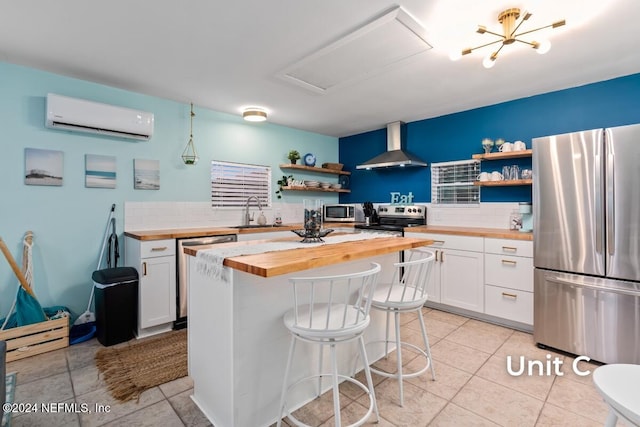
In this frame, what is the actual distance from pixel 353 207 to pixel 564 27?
3376 millimetres

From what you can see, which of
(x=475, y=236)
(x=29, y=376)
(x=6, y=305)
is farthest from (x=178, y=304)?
(x=475, y=236)

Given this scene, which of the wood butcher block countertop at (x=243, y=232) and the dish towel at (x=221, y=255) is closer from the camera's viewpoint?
the dish towel at (x=221, y=255)

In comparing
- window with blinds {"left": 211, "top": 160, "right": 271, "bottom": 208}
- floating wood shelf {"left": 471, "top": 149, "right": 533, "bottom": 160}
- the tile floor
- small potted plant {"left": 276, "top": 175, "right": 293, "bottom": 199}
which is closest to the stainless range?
floating wood shelf {"left": 471, "top": 149, "right": 533, "bottom": 160}

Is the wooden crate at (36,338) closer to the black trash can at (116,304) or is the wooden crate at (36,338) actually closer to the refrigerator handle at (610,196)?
the black trash can at (116,304)

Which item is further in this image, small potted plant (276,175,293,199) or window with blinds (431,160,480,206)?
small potted plant (276,175,293,199)

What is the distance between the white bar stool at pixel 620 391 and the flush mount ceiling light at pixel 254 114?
12.4ft

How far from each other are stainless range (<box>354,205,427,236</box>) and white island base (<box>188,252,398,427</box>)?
7.88 feet

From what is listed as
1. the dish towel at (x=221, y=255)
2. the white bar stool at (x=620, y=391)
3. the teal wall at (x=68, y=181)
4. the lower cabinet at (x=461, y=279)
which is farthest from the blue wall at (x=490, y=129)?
the dish towel at (x=221, y=255)

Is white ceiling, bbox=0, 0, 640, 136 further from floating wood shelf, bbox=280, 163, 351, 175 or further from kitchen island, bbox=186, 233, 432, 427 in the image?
kitchen island, bbox=186, 233, 432, 427

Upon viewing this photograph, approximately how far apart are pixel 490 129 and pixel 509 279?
1.89m

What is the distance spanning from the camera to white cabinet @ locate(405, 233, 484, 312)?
3.27 m

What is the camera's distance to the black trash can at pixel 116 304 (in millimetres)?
2674

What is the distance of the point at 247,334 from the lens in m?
1.61

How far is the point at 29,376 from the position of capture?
220 cm
